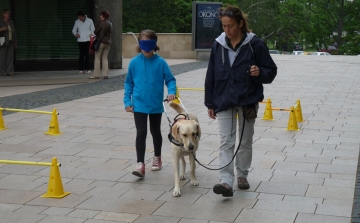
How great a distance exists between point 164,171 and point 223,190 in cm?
154

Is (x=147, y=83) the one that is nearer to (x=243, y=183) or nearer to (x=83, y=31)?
(x=243, y=183)

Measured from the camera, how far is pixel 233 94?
648 cm

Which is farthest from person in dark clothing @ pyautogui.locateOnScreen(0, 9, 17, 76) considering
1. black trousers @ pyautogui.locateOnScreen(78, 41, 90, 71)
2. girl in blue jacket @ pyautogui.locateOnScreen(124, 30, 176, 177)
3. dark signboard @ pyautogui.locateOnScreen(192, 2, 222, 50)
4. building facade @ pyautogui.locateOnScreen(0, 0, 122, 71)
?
girl in blue jacket @ pyautogui.locateOnScreen(124, 30, 176, 177)

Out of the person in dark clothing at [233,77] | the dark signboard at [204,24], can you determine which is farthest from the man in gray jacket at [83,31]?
the person in dark clothing at [233,77]

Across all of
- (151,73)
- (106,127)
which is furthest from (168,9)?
(151,73)

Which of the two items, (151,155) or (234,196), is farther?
(151,155)

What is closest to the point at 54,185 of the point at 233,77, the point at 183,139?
the point at 183,139

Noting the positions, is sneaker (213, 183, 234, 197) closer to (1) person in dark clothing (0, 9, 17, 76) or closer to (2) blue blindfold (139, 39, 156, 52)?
(2) blue blindfold (139, 39, 156, 52)

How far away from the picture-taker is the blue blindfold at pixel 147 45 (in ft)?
23.6

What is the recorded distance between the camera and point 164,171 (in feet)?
25.6

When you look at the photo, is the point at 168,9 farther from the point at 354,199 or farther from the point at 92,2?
the point at 354,199

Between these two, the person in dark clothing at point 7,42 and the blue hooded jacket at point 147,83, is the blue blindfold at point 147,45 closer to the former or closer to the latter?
the blue hooded jacket at point 147,83

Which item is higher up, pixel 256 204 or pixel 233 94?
pixel 233 94

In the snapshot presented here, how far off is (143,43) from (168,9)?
45245 mm
